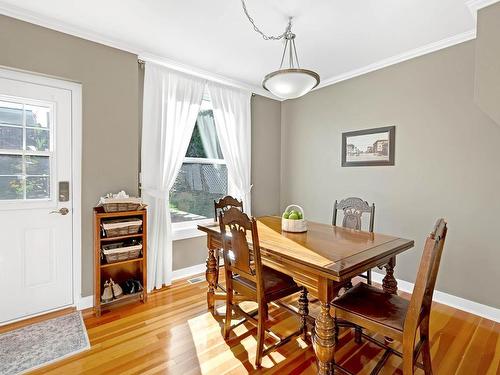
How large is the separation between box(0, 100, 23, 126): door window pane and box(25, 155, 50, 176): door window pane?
0.31 m

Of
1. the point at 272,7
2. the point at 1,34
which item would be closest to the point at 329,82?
the point at 272,7

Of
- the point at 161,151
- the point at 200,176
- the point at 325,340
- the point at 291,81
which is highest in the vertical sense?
the point at 291,81

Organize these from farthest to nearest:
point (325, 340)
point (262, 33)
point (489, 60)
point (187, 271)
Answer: point (187, 271) → point (262, 33) → point (489, 60) → point (325, 340)

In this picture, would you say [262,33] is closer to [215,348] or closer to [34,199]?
[34,199]

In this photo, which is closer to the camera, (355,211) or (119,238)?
(119,238)

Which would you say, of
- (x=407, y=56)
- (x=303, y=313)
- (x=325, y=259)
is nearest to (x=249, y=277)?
(x=325, y=259)

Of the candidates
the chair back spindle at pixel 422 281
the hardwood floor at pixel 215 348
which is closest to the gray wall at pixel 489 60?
the chair back spindle at pixel 422 281

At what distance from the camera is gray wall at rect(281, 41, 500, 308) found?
97.3 inches

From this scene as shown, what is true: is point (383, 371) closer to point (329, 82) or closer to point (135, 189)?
point (135, 189)

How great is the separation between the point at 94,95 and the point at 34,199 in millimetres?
1102

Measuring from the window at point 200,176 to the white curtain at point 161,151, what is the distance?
0.25 meters

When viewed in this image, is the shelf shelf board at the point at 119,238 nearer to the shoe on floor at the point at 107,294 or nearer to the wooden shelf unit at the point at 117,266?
the wooden shelf unit at the point at 117,266

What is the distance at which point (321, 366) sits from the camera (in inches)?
61.5

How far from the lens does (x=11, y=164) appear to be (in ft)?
7.48
